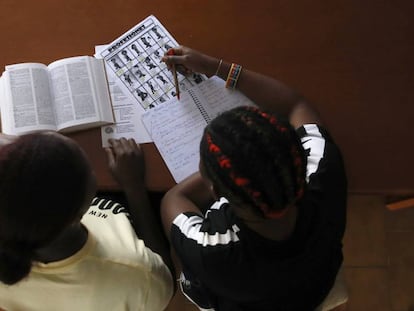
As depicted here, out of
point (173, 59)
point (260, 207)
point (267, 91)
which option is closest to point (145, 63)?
point (173, 59)

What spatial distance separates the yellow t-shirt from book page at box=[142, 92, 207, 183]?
174 millimetres

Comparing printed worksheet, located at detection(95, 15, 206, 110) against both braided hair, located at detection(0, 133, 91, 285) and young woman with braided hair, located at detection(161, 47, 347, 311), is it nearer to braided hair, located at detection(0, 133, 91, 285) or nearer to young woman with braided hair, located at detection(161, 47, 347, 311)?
young woman with braided hair, located at detection(161, 47, 347, 311)

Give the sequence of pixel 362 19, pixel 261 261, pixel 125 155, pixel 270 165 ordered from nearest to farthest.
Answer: pixel 270 165, pixel 261 261, pixel 125 155, pixel 362 19

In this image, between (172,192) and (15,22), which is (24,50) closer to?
(15,22)

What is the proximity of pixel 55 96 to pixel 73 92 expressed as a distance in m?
0.04

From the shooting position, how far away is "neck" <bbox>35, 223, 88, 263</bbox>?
2.59 feet

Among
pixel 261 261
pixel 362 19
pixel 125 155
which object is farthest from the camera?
pixel 362 19

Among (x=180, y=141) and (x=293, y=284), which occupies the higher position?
(x=180, y=141)

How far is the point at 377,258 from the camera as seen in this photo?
169 centimetres

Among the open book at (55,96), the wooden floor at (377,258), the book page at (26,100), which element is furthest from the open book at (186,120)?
the wooden floor at (377,258)

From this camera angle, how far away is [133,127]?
1.11 m

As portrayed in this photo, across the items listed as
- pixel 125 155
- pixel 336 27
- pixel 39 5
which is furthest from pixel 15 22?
pixel 336 27

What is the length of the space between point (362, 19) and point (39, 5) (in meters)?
0.75

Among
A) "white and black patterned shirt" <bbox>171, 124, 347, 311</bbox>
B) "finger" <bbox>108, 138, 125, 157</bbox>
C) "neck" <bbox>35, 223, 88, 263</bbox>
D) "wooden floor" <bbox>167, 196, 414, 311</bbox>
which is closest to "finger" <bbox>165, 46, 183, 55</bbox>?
"finger" <bbox>108, 138, 125, 157</bbox>
